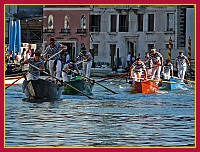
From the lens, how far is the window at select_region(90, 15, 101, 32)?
142ft

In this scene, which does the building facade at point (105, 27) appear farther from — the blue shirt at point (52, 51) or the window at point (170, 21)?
the blue shirt at point (52, 51)

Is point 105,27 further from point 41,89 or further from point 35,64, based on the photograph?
point 35,64

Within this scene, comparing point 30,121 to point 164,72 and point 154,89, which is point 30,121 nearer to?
point 154,89

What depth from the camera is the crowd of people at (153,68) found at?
1878 cm

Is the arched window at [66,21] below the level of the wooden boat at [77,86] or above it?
above

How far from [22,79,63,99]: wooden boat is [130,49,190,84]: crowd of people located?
337cm

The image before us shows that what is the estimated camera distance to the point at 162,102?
52.7ft

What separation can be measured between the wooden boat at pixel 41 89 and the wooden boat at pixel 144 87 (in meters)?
2.95

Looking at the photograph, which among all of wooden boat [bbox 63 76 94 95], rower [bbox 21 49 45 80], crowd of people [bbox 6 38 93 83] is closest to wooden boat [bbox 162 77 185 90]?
crowd of people [bbox 6 38 93 83]

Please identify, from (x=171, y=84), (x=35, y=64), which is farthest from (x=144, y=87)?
(x=35, y=64)

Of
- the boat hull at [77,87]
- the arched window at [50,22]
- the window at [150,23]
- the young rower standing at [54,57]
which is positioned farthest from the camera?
the arched window at [50,22]

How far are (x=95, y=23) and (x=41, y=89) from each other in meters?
28.4

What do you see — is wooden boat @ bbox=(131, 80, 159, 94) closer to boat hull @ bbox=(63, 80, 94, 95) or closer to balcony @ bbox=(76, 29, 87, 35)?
boat hull @ bbox=(63, 80, 94, 95)

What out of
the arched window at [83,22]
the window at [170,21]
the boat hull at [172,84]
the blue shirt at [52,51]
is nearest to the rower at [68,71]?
the blue shirt at [52,51]
